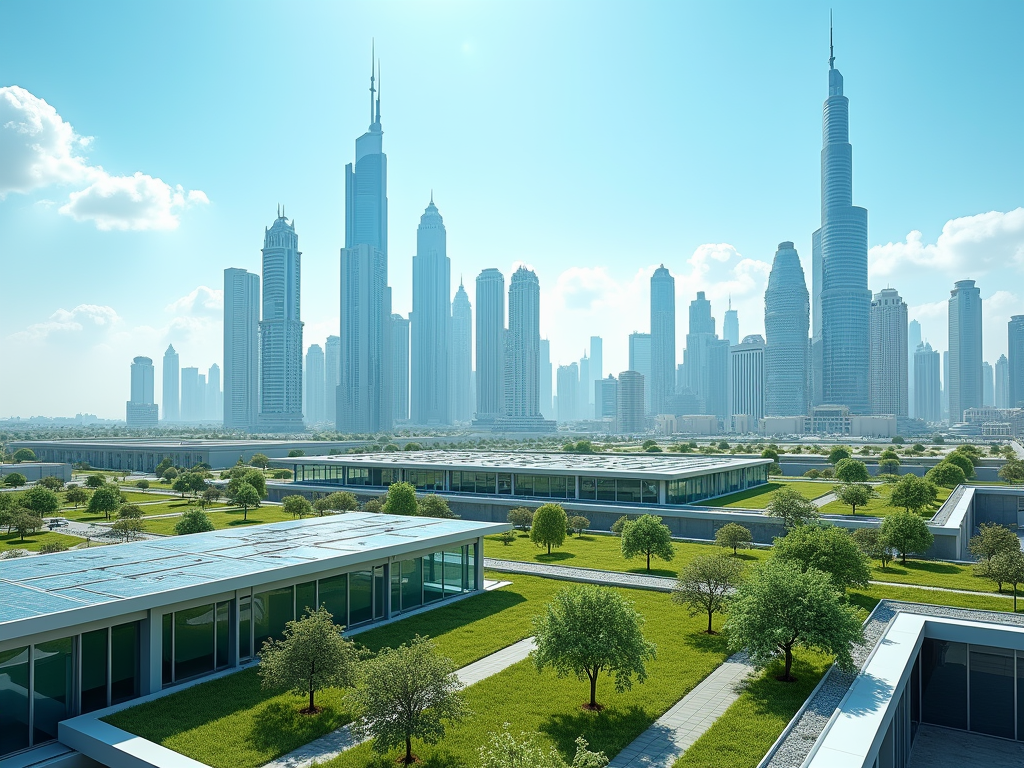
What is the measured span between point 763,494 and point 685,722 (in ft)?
164

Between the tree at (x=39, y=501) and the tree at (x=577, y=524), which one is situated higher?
the tree at (x=39, y=501)

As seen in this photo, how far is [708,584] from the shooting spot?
959 inches

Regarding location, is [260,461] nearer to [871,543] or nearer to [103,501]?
[103,501]

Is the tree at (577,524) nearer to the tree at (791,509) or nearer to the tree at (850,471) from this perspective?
the tree at (791,509)

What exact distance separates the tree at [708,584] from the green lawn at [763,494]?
2583 cm

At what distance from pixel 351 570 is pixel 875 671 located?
16.9m

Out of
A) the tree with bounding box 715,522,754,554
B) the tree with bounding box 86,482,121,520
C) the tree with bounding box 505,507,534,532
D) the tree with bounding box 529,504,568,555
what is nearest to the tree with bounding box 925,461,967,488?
the tree with bounding box 715,522,754,554

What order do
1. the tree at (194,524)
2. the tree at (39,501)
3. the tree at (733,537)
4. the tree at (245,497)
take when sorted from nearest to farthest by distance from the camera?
the tree at (733,537), the tree at (194,524), the tree at (39,501), the tree at (245,497)

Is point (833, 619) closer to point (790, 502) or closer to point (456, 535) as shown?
point (456, 535)

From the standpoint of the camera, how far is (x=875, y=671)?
18797 millimetres

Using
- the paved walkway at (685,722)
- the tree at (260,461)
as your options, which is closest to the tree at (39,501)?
the tree at (260,461)

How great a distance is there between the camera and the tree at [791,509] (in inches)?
1619

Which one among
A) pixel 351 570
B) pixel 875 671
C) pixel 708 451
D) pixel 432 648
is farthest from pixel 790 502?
pixel 708 451

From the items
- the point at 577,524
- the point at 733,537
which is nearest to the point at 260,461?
the point at 577,524
